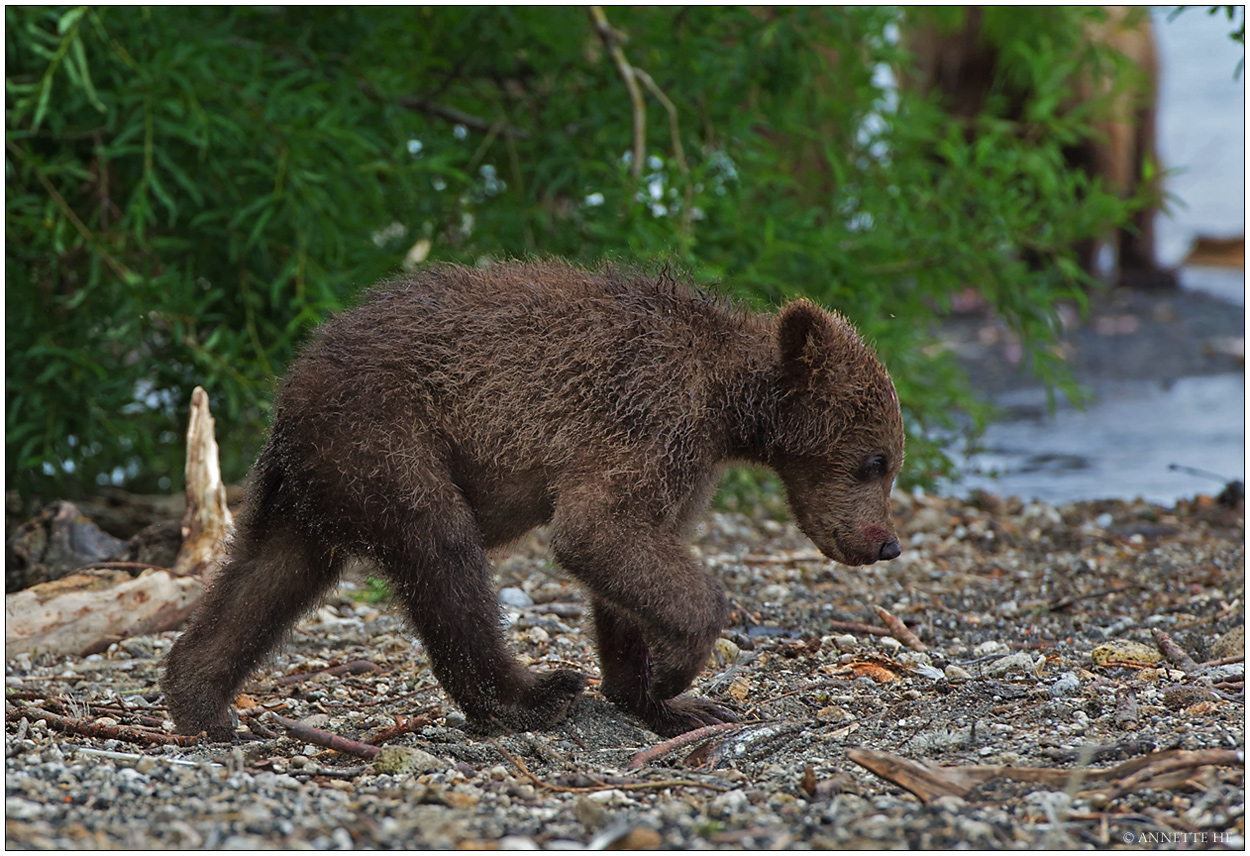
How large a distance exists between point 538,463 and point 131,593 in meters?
2.23

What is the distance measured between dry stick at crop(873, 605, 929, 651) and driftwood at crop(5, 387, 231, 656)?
264cm

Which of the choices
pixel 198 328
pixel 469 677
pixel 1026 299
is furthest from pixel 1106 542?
pixel 198 328

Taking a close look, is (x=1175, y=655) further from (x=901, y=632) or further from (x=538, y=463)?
(x=538, y=463)

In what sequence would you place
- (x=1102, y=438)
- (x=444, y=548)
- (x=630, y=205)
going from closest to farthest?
1. (x=444, y=548)
2. (x=630, y=205)
3. (x=1102, y=438)

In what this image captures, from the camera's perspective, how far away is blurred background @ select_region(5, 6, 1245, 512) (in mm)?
6406

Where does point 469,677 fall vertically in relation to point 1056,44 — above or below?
below

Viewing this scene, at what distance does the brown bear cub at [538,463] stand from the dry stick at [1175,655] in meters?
1.10

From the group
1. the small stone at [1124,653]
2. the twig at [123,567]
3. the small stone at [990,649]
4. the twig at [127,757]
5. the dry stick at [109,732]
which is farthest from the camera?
the twig at [123,567]

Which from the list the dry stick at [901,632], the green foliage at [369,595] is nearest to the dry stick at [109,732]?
the green foliage at [369,595]

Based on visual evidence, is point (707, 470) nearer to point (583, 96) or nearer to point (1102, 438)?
point (583, 96)

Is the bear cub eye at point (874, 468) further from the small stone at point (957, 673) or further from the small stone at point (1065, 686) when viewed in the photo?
the small stone at point (1065, 686)

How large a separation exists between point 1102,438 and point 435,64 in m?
6.10

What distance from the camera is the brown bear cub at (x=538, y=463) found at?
13.0 ft

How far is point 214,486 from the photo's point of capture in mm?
5617
